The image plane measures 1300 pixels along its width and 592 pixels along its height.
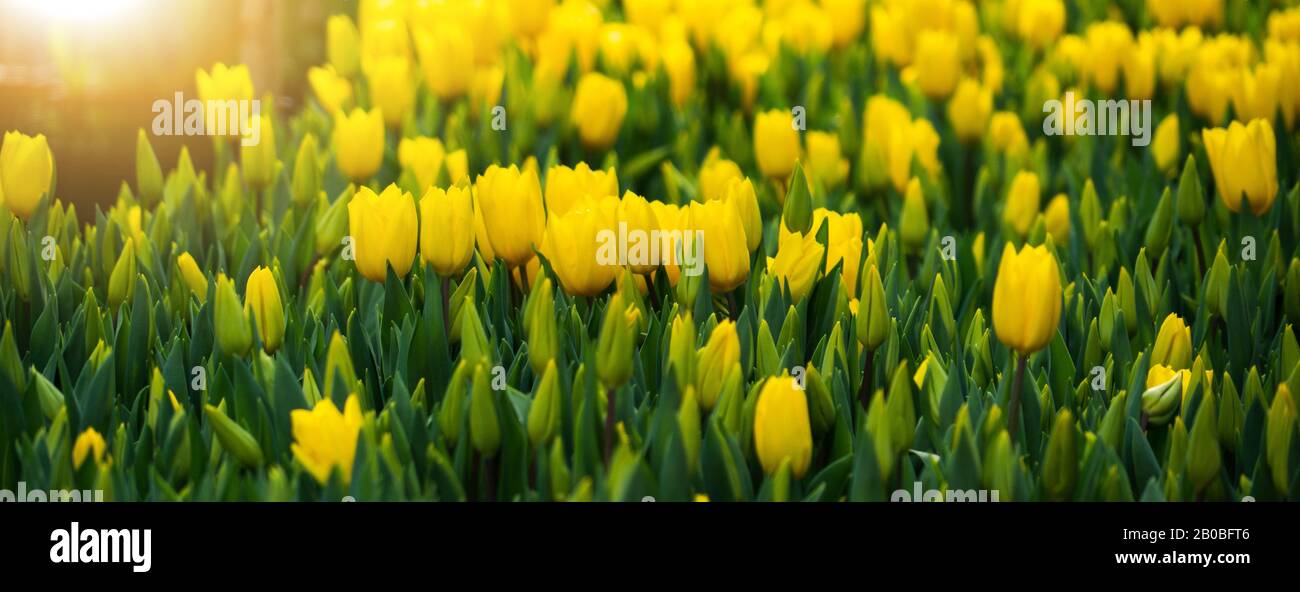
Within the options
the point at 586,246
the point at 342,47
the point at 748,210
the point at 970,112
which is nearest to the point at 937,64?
the point at 970,112

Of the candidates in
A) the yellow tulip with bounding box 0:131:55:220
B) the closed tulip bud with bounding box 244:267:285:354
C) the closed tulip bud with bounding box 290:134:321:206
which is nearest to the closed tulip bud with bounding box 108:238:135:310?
the yellow tulip with bounding box 0:131:55:220

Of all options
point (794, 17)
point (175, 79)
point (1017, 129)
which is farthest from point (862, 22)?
point (175, 79)

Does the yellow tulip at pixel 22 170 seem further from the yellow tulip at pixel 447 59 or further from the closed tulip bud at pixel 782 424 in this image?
the closed tulip bud at pixel 782 424

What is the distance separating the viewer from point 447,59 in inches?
142

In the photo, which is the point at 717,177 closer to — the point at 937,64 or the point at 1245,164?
the point at 1245,164

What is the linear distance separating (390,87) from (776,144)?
38.6 inches

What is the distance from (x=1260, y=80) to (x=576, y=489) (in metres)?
2.59

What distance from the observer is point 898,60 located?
4.31 m

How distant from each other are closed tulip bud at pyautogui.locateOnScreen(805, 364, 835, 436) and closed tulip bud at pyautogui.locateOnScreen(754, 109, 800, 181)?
1.25 m

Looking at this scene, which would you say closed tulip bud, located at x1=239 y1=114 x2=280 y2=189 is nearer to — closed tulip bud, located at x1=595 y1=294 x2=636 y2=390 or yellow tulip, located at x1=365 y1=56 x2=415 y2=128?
yellow tulip, located at x1=365 y1=56 x2=415 y2=128

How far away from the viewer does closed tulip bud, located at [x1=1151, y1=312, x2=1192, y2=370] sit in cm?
222

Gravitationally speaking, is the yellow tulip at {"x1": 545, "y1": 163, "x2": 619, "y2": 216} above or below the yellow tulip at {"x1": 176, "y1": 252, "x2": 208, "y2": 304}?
above

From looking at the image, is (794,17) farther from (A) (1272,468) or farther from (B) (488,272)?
(A) (1272,468)

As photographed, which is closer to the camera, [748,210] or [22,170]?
[748,210]
